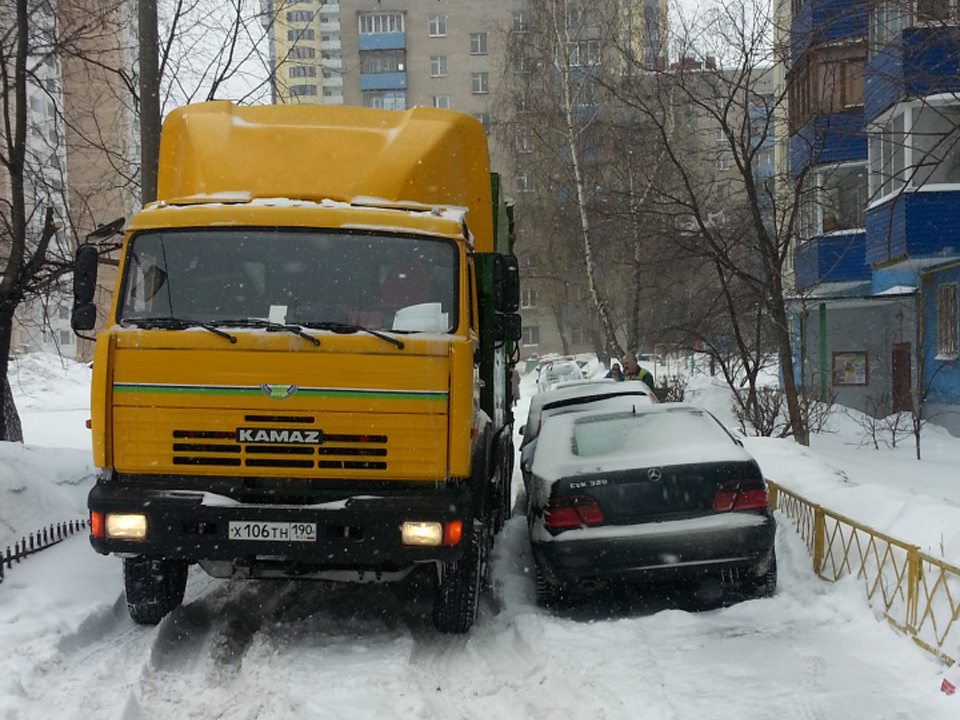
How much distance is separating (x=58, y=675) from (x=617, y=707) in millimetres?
2844

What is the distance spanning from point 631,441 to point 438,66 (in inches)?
2249

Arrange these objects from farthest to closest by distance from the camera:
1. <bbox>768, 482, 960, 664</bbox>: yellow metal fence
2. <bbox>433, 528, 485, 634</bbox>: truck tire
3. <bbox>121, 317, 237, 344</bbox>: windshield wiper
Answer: <bbox>433, 528, 485, 634</bbox>: truck tire < <bbox>121, 317, 237, 344</bbox>: windshield wiper < <bbox>768, 482, 960, 664</bbox>: yellow metal fence

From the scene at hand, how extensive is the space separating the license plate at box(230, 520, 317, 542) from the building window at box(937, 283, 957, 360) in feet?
58.3

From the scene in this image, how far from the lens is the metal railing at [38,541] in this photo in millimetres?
6523

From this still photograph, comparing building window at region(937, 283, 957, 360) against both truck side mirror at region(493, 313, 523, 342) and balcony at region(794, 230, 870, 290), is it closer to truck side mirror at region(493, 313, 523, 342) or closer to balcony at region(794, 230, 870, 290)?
balcony at region(794, 230, 870, 290)

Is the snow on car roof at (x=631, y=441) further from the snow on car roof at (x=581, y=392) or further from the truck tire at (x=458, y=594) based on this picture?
the snow on car roof at (x=581, y=392)

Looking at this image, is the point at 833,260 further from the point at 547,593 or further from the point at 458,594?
the point at 458,594

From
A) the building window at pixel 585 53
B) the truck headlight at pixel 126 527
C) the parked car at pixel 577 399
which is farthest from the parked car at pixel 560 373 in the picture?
the truck headlight at pixel 126 527

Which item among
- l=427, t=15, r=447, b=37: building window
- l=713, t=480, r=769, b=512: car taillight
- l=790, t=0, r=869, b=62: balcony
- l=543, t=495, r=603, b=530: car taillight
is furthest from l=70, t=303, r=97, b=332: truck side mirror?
l=427, t=15, r=447, b=37: building window

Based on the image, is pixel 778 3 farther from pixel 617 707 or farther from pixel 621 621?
pixel 617 707

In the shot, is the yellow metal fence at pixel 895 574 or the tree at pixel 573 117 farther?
the tree at pixel 573 117

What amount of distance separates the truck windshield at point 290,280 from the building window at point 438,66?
5742cm

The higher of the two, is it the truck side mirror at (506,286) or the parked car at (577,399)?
the truck side mirror at (506,286)

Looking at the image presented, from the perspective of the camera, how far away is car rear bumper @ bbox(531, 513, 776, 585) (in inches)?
241
